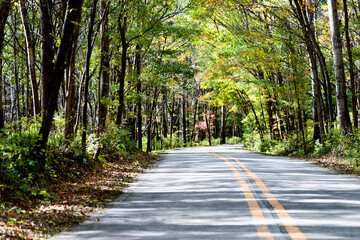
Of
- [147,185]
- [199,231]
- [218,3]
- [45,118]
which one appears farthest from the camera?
[218,3]

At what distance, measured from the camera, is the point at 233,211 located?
20.1 ft

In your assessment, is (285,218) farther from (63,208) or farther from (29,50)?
(29,50)

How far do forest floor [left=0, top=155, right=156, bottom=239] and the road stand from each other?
0.33 metres

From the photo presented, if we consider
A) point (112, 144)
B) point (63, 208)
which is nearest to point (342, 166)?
point (112, 144)

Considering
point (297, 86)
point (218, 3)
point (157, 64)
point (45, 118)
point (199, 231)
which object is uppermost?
point (218, 3)

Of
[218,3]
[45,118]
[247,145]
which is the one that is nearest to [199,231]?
[45,118]

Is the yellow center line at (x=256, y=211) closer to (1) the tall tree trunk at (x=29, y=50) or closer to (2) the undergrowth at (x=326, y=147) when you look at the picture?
(2) the undergrowth at (x=326, y=147)

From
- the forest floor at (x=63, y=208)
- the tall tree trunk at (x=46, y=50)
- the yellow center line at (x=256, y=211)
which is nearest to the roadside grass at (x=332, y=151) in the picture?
the forest floor at (x=63, y=208)

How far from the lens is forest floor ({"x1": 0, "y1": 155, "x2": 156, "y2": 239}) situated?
5.26 m

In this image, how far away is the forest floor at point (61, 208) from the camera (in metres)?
5.26

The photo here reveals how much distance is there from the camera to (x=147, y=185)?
31.9ft

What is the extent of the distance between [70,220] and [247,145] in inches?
1236

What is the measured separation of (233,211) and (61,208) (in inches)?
123

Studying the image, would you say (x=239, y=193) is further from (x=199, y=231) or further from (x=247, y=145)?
(x=247, y=145)
